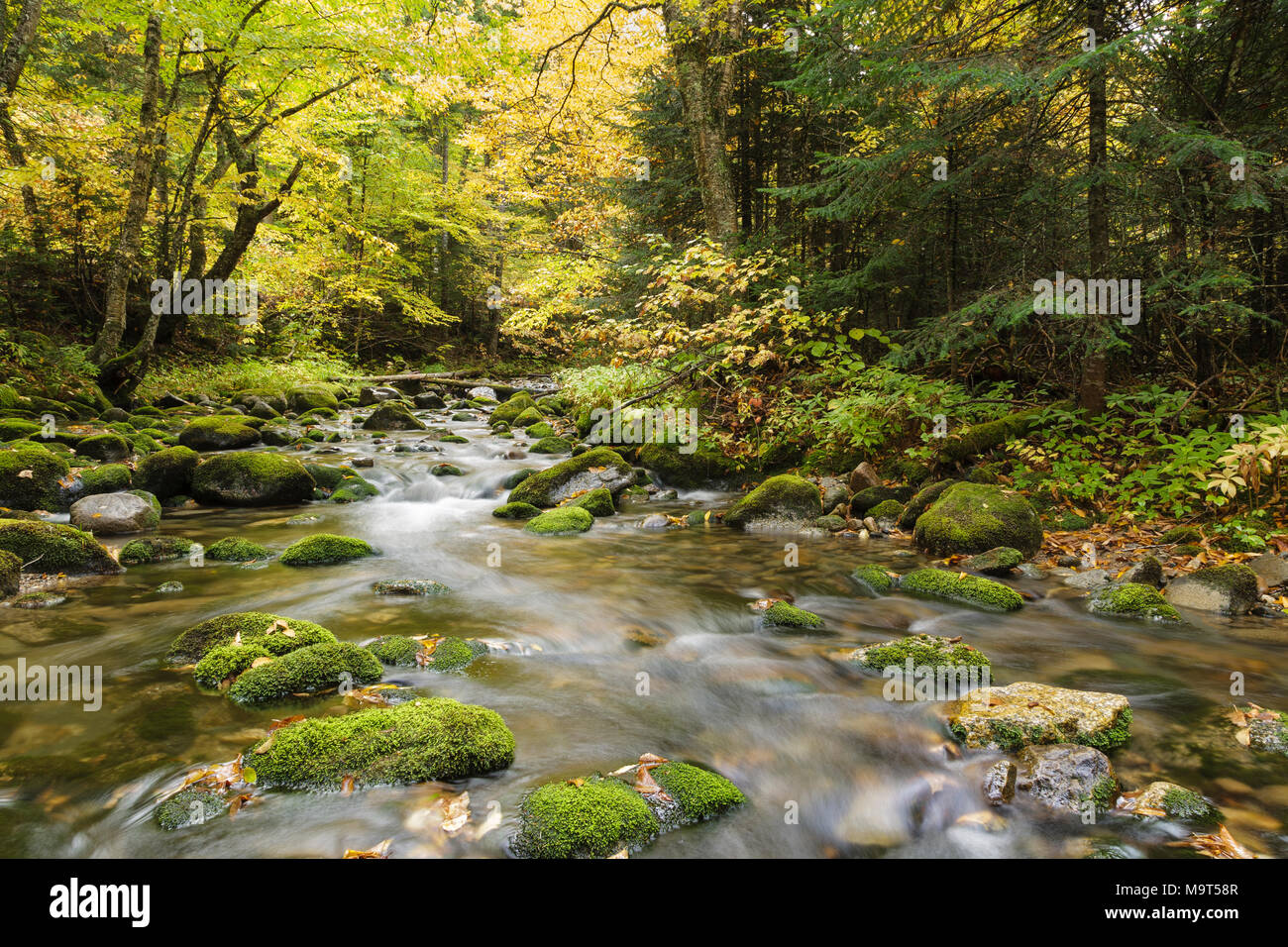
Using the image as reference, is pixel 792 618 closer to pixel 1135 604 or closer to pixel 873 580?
pixel 873 580

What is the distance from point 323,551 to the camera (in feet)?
21.3

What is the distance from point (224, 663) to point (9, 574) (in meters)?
2.96

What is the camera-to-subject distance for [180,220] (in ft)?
45.1

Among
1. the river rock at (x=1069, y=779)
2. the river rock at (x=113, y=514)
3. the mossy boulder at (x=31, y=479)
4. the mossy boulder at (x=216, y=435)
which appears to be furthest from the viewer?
the mossy boulder at (x=216, y=435)

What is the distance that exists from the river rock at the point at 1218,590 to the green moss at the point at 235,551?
334 inches

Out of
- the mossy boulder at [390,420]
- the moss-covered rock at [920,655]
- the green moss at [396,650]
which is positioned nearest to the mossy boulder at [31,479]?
the green moss at [396,650]

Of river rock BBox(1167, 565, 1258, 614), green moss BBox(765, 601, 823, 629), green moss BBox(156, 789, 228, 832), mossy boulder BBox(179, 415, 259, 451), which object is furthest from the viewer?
mossy boulder BBox(179, 415, 259, 451)

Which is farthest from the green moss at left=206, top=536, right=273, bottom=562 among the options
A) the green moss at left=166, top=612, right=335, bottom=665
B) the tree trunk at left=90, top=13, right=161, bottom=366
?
the tree trunk at left=90, top=13, right=161, bottom=366

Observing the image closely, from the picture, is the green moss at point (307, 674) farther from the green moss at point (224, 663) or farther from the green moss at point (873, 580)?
the green moss at point (873, 580)

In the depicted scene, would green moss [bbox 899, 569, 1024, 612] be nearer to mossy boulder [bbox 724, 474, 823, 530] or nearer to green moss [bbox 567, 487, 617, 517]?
mossy boulder [bbox 724, 474, 823, 530]

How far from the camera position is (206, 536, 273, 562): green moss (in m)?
6.29

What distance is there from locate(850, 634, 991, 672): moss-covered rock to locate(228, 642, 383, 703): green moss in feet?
10.5

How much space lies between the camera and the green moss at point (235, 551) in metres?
6.29
